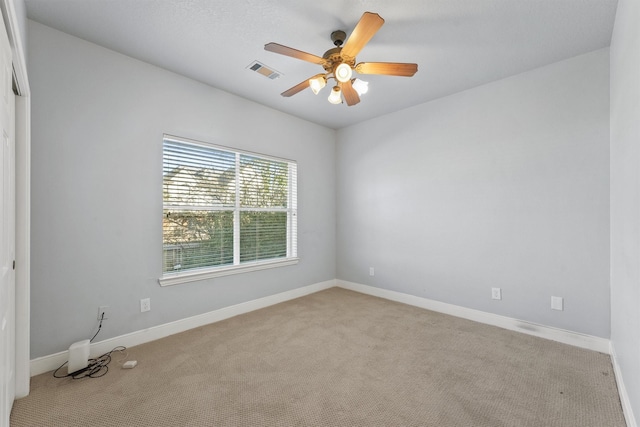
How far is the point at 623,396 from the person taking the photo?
5.71 feet

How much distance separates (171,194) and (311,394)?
2.26 m

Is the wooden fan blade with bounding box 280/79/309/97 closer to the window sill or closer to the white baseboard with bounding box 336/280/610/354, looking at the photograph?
the window sill

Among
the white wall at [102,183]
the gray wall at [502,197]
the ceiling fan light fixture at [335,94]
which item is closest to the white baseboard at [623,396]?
the gray wall at [502,197]

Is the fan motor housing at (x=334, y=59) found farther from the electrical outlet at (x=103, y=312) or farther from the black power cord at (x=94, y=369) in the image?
the black power cord at (x=94, y=369)

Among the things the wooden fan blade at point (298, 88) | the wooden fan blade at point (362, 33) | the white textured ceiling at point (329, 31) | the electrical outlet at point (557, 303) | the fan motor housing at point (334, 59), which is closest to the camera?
the wooden fan blade at point (362, 33)

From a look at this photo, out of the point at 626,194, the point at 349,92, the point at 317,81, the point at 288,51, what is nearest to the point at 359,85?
the point at 349,92

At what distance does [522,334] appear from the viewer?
108 inches

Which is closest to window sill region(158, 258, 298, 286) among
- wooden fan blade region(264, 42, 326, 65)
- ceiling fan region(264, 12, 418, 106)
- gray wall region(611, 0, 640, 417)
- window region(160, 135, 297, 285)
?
window region(160, 135, 297, 285)

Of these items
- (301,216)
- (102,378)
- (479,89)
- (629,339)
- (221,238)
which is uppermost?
(479,89)

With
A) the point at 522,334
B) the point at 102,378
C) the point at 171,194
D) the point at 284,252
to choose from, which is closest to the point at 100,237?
the point at 171,194

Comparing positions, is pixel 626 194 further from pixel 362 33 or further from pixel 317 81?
pixel 317 81

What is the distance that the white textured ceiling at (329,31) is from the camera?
1.94 metres

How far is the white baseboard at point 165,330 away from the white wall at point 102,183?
0.06m

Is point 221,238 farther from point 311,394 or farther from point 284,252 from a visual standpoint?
point 311,394
